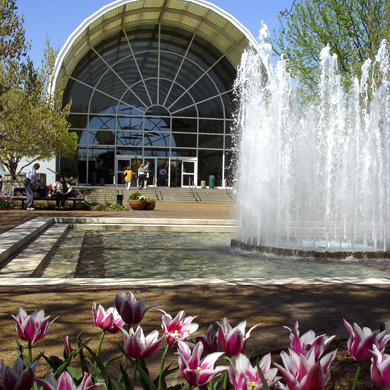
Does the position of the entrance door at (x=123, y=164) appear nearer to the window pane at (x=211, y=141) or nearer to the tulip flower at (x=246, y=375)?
the window pane at (x=211, y=141)

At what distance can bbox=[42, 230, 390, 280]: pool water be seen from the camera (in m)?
6.77

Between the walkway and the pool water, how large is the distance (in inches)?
46.3

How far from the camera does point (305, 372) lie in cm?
117

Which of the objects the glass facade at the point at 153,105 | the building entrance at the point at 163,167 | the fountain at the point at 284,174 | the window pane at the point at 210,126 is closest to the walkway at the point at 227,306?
the fountain at the point at 284,174

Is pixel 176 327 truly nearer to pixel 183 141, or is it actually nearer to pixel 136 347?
pixel 136 347

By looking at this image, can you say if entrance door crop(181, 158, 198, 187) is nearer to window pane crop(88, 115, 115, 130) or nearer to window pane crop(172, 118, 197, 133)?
window pane crop(172, 118, 197, 133)

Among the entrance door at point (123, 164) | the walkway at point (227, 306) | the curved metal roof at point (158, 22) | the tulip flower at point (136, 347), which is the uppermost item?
the curved metal roof at point (158, 22)

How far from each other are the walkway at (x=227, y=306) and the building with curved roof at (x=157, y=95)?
32071 millimetres

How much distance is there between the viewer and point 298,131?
11.4 meters

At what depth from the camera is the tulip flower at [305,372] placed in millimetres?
1131

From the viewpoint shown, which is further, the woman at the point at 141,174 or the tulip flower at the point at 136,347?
the woman at the point at 141,174

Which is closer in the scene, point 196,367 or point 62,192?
point 196,367

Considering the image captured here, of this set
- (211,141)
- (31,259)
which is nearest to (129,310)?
(31,259)

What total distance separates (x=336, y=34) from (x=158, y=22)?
2045 cm
